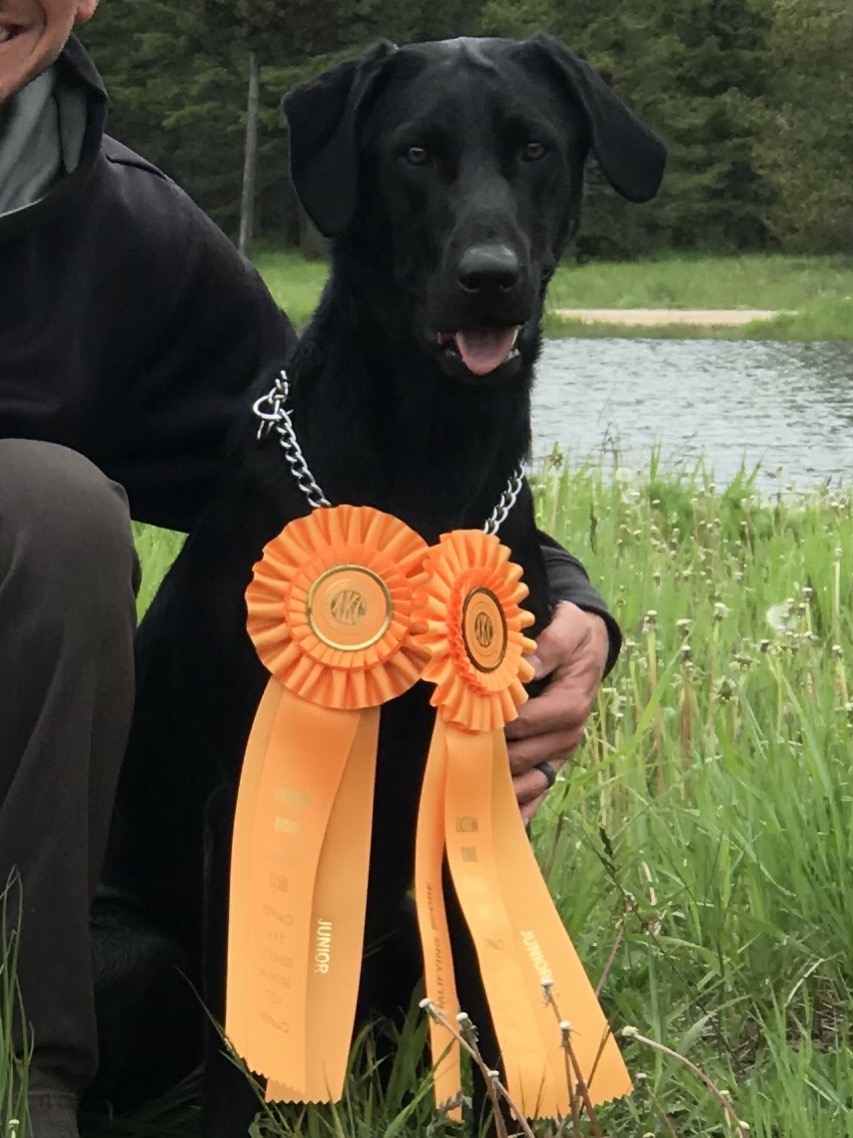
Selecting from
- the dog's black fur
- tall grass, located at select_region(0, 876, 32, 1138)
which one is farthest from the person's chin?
tall grass, located at select_region(0, 876, 32, 1138)

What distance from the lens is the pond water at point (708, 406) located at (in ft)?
19.5

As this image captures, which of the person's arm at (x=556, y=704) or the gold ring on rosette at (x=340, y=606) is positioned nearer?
the gold ring on rosette at (x=340, y=606)

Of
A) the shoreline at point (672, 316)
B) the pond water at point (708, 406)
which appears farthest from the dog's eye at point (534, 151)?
the shoreline at point (672, 316)

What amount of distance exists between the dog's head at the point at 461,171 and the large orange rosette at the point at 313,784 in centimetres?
29

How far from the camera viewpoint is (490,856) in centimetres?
173

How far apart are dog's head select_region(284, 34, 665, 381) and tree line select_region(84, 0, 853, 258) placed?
17415mm

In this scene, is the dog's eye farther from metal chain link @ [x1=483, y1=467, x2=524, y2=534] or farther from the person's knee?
the person's knee

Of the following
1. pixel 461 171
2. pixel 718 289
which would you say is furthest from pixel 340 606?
pixel 718 289

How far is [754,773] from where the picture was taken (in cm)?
227

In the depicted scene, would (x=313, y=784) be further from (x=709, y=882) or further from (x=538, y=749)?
(x=709, y=882)

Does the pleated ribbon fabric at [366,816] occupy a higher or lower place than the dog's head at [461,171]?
lower

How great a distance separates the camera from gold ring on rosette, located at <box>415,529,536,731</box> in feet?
5.53

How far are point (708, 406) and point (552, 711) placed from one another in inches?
229

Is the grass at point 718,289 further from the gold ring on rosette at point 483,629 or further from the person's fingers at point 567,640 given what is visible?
the gold ring on rosette at point 483,629
